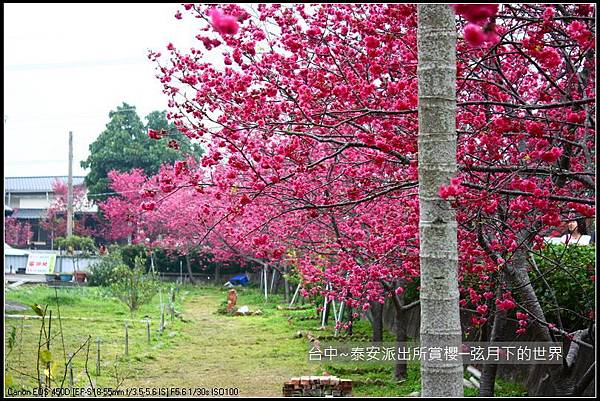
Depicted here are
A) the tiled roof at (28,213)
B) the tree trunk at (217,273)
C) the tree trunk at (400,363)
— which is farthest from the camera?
the tiled roof at (28,213)

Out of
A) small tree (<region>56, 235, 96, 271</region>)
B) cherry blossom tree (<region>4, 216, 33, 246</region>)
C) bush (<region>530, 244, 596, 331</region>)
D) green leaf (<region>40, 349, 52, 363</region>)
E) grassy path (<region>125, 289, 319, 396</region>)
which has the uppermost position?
cherry blossom tree (<region>4, 216, 33, 246</region>)

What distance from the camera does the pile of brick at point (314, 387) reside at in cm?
720

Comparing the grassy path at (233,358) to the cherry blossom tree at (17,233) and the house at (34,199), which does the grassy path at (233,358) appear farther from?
the house at (34,199)

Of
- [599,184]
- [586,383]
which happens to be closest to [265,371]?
[586,383]

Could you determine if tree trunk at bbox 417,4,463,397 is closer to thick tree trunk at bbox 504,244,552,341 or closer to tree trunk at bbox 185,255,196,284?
thick tree trunk at bbox 504,244,552,341

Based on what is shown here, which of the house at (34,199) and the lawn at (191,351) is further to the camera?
the house at (34,199)

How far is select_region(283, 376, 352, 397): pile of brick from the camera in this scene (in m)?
7.20

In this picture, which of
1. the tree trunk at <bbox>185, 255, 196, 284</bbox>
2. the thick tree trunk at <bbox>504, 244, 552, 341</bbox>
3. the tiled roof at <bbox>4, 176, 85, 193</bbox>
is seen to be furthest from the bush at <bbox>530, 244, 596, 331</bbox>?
the tiled roof at <bbox>4, 176, 85, 193</bbox>

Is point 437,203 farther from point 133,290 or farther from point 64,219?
point 64,219

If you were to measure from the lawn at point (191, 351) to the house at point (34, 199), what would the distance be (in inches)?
803

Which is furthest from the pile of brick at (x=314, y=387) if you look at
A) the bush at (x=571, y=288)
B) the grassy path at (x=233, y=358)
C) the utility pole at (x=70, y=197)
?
the utility pole at (x=70, y=197)

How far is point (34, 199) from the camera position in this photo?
37938 mm

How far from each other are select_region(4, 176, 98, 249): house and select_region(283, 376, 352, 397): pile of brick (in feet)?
101

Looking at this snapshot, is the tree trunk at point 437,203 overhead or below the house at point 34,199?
below
